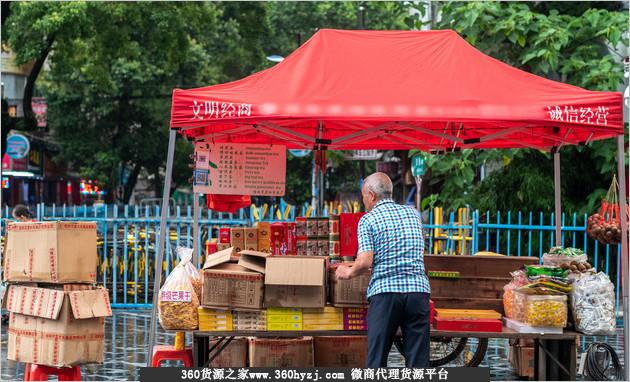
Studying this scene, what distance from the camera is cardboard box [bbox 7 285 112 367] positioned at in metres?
7.65

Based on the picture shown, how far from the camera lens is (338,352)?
916 centimetres

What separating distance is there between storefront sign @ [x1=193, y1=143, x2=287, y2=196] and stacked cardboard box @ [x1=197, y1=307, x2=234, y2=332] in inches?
72.9

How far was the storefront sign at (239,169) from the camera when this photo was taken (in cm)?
935

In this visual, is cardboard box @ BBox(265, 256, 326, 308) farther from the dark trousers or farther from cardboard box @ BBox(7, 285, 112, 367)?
cardboard box @ BBox(7, 285, 112, 367)

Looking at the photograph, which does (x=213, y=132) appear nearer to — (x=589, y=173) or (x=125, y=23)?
(x=589, y=173)

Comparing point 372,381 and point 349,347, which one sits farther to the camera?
point 349,347

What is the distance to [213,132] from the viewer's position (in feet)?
31.2

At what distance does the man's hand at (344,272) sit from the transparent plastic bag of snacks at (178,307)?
1.33 m

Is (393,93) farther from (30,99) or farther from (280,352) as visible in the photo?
(30,99)

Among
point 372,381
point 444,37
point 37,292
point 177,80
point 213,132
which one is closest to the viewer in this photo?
point 372,381

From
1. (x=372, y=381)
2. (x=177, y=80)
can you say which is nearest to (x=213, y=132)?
(x=372, y=381)

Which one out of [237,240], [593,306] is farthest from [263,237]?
[593,306]

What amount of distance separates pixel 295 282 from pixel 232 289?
0.56m

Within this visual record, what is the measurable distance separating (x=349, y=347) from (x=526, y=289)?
2108 millimetres
